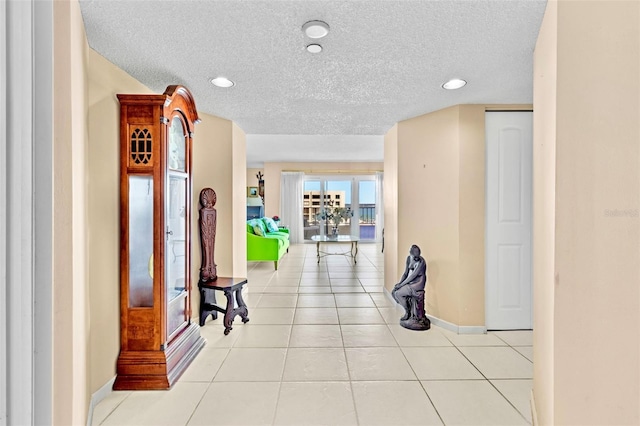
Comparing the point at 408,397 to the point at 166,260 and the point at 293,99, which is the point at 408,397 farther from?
the point at 293,99

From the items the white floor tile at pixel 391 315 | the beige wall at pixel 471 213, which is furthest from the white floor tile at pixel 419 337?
the beige wall at pixel 471 213

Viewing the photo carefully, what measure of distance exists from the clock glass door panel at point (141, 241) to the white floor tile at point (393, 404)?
1.51 metres

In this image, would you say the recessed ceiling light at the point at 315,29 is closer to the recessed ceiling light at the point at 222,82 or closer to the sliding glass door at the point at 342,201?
the recessed ceiling light at the point at 222,82

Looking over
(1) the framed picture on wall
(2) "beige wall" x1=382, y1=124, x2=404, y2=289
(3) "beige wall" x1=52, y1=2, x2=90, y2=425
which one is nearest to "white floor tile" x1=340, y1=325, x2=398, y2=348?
(2) "beige wall" x1=382, y1=124, x2=404, y2=289

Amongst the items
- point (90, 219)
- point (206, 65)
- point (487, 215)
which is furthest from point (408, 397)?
point (206, 65)

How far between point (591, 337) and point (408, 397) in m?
1.07

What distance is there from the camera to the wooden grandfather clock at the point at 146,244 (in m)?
2.03

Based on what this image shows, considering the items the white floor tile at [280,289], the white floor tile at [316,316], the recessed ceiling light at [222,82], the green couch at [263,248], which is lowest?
the white floor tile at [316,316]

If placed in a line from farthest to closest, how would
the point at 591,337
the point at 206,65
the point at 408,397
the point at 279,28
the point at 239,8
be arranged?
1. the point at 206,65
2. the point at 408,397
3. the point at 279,28
4. the point at 239,8
5. the point at 591,337

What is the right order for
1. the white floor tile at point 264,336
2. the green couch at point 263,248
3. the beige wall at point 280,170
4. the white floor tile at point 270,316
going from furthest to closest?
the beige wall at point 280,170
the green couch at point 263,248
the white floor tile at point 270,316
the white floor tile at point 264,336

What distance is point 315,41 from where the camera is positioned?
5.89 feet

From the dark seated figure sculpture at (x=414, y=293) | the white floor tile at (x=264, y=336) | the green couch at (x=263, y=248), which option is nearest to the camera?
the white floor tile at (x=264, y=336)

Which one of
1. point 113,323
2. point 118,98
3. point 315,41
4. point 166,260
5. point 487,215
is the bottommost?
point 113,323

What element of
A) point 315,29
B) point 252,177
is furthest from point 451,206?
point 252,177
